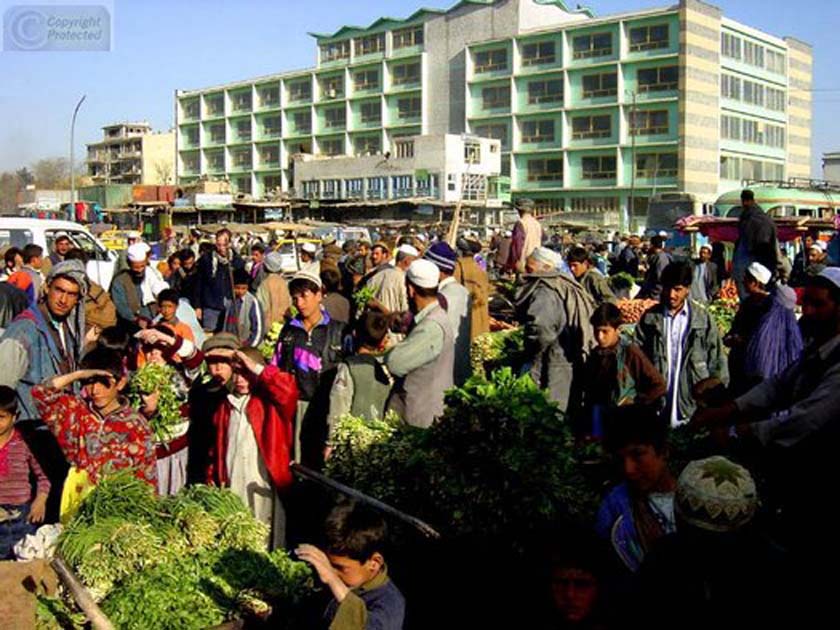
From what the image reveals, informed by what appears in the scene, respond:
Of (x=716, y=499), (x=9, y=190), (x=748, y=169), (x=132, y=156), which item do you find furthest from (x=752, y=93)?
(x=9, y=190)

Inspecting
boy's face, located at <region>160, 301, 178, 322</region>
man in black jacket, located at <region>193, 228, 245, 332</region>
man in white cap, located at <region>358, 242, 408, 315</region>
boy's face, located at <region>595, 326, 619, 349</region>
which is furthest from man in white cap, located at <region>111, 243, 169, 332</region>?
boy's face, located at <region>595, 326, 619, 349</region>

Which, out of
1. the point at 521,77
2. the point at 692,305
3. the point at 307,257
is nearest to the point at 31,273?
the point at 307,257

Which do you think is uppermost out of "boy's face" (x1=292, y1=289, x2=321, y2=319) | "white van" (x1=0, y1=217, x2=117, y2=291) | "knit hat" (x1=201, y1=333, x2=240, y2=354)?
"white van" (x1=0, y1=217, x2=117, y2=291)

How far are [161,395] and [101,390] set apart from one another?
0.77 metres

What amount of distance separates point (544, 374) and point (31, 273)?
6706 millimetres

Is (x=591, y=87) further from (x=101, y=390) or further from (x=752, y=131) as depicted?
(x=101, y=390)

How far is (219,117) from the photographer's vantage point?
102m

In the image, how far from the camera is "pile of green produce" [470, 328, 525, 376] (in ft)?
32.1

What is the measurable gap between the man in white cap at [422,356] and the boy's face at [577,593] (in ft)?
7.95

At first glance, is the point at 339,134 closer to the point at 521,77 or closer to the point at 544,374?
the point at 521,77

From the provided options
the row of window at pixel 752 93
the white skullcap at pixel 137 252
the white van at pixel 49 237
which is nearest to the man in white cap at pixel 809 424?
the white skullcap at pixel 137 252

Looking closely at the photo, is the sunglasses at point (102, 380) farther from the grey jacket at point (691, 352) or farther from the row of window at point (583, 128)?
the row of window at point (583, 128)

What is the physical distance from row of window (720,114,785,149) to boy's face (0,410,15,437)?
235 ft

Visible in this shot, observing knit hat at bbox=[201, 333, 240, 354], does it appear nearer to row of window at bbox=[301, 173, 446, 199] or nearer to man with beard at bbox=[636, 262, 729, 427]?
man with beard at bbox=[636, 262, 729, 427]
